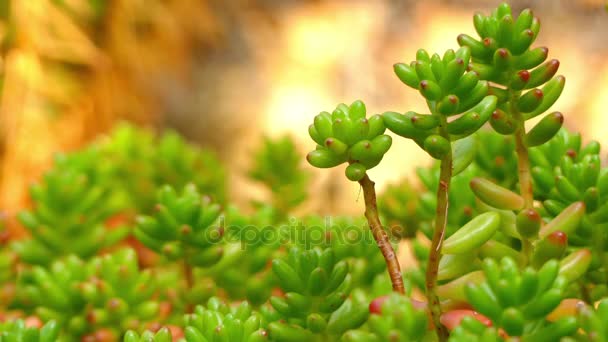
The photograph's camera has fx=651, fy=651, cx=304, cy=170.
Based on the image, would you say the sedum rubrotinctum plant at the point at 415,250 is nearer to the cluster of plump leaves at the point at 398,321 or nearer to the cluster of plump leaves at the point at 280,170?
the cluster of plump leaves at the point at 398,321

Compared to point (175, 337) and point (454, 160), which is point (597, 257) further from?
point (175, 337)

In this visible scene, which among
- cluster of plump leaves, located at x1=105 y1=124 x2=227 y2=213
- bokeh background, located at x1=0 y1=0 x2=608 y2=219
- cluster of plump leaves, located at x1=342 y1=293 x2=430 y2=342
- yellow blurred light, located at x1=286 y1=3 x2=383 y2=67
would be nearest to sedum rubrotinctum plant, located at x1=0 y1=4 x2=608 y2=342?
cluster of plump leaves, located at x1=342 y1=293 x2=430 y2=342

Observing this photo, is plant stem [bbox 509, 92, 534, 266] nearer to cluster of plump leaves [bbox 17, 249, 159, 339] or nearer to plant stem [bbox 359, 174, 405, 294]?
plant stem [bbox 359, 174, 405, 294]

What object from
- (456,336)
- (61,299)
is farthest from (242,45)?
(456,336)

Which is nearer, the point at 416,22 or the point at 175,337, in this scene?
the point at 175,337

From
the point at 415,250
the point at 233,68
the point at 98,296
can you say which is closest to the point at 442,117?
the point at 415,250

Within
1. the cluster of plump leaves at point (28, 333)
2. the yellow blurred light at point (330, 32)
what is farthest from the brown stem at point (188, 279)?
the yellow blurred light at point (330, 32)
